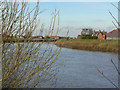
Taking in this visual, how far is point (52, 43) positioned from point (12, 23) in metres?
0.66

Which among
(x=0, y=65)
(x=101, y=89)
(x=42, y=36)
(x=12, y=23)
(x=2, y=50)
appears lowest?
(x=101, y=89)

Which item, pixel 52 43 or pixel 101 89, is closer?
pixel 52 43

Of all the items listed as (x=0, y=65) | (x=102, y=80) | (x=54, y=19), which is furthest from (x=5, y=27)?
(x=102, y=80)

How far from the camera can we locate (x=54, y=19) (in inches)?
95.7

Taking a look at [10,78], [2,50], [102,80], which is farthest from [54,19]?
[102,80]

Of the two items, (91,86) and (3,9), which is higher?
(3,9)

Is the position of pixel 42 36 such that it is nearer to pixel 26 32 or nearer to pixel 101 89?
pixel 26 32

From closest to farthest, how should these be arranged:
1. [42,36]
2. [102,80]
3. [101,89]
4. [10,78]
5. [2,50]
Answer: [2,50]
[10,78]
[42,36]
[101,89]
[102,80]

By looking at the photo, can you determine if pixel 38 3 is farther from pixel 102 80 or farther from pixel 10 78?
pixel 102 80

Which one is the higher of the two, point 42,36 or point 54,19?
point 54,19

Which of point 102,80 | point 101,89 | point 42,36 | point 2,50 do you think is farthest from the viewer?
point 102,80

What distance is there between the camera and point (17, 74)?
7.93 ft

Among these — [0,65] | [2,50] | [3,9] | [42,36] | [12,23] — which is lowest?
A: [0,65]

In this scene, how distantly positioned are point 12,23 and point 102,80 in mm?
5825
